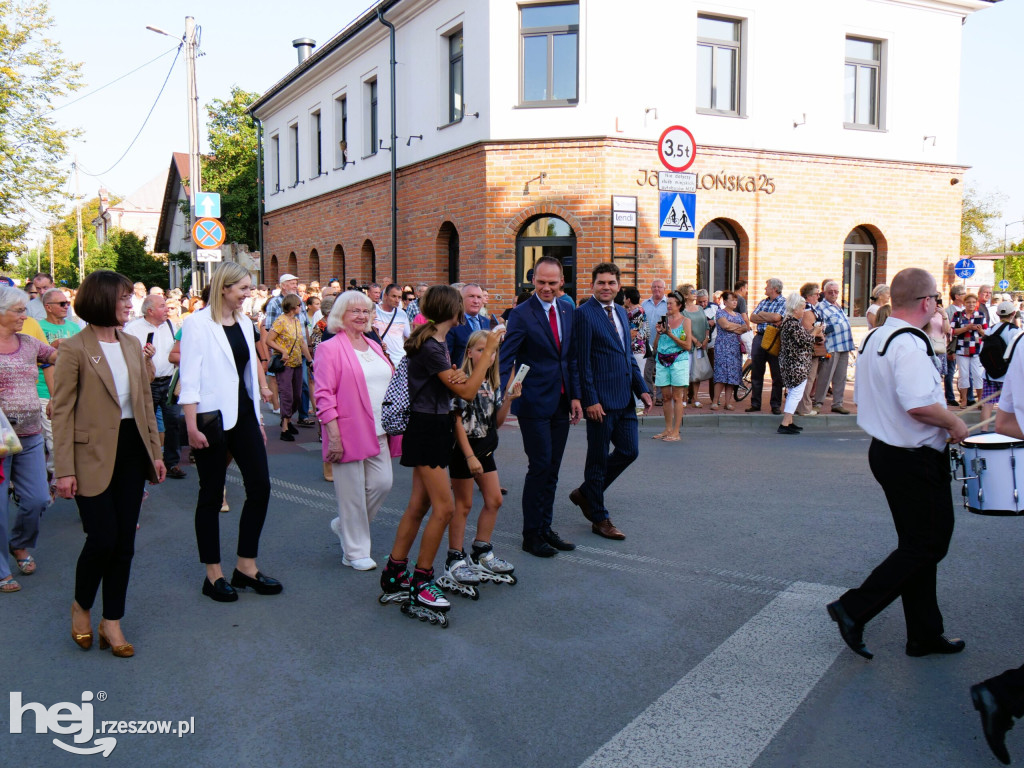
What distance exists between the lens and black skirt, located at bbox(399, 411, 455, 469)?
15.3 feet

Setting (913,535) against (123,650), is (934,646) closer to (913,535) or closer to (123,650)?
(913,535)

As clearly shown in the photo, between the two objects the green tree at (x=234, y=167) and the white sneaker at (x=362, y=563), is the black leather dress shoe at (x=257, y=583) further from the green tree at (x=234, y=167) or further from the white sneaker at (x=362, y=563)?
the green tree at (x=234, y=167)

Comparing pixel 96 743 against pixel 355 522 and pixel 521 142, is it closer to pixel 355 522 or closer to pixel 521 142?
pixel 355 522

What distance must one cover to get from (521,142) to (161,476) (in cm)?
1339

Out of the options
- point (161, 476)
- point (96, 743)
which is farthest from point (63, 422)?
point (96, 743)

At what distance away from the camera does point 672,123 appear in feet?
54.6

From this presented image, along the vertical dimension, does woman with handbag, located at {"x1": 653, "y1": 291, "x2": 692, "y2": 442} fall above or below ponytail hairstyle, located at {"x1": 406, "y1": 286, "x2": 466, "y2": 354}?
below

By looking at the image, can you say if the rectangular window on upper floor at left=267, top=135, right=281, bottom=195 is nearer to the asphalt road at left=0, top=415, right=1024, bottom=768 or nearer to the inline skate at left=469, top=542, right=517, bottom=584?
the asphalt road at left=0, top=415, right=1024, bottom=768

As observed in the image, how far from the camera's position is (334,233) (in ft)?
82.5

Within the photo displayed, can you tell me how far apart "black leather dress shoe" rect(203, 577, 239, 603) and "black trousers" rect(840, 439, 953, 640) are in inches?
129

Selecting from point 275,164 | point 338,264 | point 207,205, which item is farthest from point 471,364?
point 275,164

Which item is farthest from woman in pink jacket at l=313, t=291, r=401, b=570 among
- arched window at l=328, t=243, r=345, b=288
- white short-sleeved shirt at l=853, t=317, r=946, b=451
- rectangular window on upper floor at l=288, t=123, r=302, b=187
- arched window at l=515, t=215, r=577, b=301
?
rectangular window on upper floor at l=288, t=123, r=302, b=187

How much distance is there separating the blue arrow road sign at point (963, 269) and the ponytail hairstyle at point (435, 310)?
18.1m

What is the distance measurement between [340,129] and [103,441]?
22.6 m
